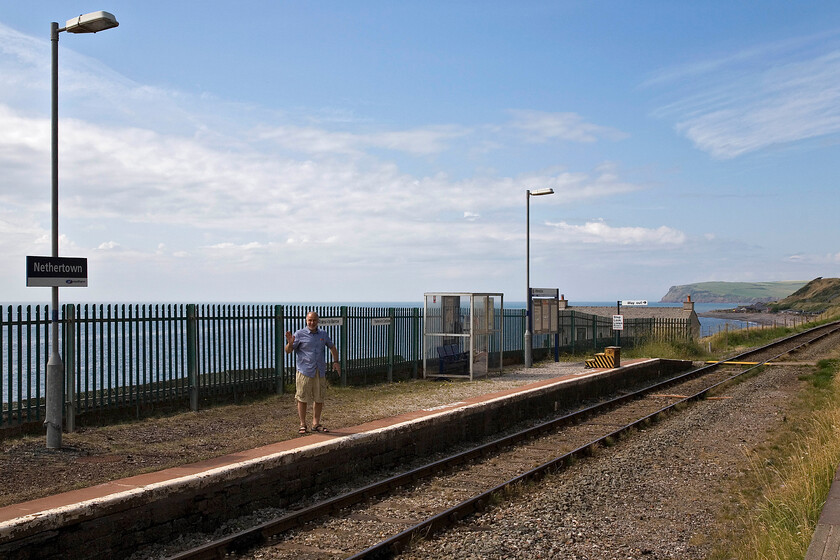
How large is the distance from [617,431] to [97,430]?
8.37 metres

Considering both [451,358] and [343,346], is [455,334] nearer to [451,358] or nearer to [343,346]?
[451,358]

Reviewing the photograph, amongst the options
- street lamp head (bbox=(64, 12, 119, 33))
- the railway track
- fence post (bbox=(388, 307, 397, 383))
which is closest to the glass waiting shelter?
fence post (bbox=(388, 307, 397, 383))

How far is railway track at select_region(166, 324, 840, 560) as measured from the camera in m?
6.90

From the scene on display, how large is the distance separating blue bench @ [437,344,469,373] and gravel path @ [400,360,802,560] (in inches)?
283

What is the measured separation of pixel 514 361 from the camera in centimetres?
2542

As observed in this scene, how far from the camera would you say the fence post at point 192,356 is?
43.6 ft

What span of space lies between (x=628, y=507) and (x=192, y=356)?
7989mm

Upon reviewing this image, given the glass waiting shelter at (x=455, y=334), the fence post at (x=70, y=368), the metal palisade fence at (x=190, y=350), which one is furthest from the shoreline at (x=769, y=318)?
the fence post at (x=70, y=368)

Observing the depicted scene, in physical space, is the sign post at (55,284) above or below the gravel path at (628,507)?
above

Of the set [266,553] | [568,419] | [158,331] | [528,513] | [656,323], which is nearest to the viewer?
[266,553]

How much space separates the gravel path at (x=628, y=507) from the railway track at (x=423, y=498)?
25cm

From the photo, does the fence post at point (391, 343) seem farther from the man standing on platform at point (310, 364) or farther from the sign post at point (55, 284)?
the sign post at point (55, 284)

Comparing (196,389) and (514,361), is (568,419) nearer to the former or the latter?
(196,389)

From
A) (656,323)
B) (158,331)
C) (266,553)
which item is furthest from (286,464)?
(656,323)
